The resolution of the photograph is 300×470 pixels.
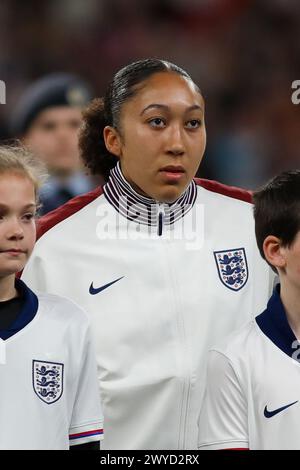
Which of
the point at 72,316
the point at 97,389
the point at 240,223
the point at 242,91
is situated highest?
the point at 242,91

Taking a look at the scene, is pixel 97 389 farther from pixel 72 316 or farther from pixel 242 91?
pixel 242 91

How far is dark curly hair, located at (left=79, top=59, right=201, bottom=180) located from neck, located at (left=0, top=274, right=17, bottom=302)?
602 mm

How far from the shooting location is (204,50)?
5.50 meters

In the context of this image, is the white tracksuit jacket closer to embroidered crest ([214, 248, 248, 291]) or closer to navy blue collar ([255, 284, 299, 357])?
embroidered crest ([214, 248, 248, 291])

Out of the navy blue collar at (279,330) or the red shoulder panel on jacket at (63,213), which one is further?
the red shoulder panel on jacket at (63,213)

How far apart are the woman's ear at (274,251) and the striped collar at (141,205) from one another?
0.38 meters

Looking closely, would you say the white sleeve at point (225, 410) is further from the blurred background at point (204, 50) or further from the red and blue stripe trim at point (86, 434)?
the blurred background at point (204, 50)

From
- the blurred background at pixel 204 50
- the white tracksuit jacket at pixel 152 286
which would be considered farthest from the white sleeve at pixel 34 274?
the blurred background at pixel 204 50

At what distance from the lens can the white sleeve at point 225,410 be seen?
7.77 ft

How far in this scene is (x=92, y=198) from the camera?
293 centimetres

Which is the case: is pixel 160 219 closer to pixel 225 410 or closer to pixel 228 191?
pixel 228 191
